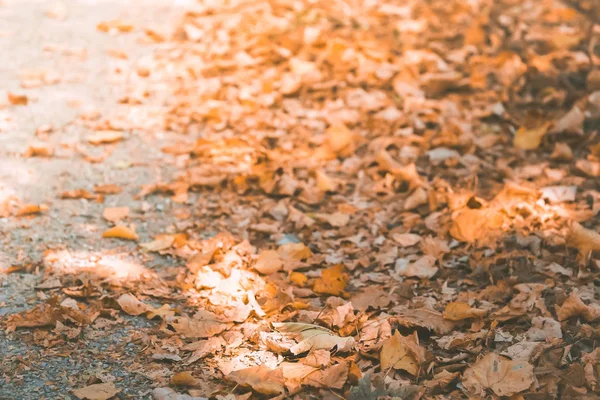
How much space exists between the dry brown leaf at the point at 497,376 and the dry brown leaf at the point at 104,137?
219cm

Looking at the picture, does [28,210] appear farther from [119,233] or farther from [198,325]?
[198,325]

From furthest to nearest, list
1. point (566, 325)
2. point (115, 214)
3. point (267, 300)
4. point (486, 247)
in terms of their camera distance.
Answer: point (115, 214) < point (486, 247) < point (267, 300) < point (566, 325)

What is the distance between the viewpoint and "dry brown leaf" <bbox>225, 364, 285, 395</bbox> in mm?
1921

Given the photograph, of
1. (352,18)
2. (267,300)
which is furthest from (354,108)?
(267,300)

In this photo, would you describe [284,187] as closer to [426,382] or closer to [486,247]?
[486,247]

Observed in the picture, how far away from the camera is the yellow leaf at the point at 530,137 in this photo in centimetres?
322

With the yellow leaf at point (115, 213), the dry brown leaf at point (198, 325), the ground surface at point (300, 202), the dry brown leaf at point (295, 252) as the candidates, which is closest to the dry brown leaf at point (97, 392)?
the ground surface at point (300, 202)

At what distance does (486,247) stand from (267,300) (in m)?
0.90

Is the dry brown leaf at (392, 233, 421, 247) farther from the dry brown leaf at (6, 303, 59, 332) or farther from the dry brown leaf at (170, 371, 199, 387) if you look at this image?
the dry brown leaf at (6, 303, 59, 332)

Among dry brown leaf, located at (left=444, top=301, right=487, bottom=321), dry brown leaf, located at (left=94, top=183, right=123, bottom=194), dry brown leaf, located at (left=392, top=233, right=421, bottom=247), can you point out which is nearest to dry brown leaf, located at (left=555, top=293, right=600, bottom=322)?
dry brown leaf, located at (left=444, top=301, right=487, bottom=321)

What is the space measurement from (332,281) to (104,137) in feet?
5.18

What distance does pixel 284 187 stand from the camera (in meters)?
3.00

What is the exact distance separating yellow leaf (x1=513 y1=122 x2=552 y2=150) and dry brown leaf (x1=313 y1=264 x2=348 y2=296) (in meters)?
1.31

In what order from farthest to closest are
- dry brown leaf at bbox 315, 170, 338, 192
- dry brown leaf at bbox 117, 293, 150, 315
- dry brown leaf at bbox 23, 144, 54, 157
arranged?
1. dry brown leaf at bbox 23, 144, 54, 157
2. dry brown leaf at bbox 315, 170, 338, 192
3. dry brown leaf at bbox 117, 293, 150, 315
